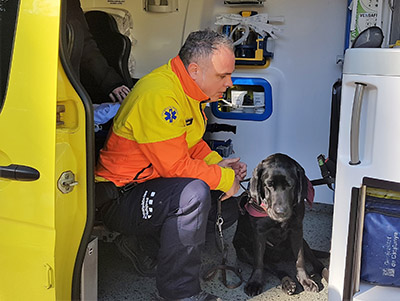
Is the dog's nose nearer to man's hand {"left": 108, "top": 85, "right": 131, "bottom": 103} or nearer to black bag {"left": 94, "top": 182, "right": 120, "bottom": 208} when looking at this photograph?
black bag {"left": 94, "top": 182, "right": 120, "bottom": 208}

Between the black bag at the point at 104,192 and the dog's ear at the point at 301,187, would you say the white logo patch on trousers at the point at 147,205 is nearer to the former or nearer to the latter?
the black bag at the point at 104,192

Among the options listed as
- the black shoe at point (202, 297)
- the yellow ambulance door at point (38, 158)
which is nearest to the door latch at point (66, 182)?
the yellow ambulance door at point (38, 158)

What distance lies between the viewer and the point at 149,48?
122 inches

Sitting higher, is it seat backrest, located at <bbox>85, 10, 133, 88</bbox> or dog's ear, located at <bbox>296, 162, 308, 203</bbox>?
seat backrest, located at <bbox>85, 10, 133, 88</bbox>

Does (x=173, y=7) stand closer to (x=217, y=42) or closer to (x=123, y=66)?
(x=123, y=66)

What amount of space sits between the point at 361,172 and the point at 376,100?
0.22 m

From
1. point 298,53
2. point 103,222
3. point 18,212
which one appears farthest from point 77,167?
point 298,53

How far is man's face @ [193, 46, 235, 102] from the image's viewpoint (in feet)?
6.66

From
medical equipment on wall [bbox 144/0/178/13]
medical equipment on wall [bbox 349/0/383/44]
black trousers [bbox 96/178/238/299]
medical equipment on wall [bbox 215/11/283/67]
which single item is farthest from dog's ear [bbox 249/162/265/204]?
medical equipment on wall [bbox 144/0/178/13]

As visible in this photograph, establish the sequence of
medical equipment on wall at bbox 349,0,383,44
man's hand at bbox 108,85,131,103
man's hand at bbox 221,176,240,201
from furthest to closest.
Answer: medical equipment on wall at bbox 349,0,383,44 → man's hand at bbox 108,85,131,103 → man's hand at bbox 221,176,240,201

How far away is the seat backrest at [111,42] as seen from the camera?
2.70 m

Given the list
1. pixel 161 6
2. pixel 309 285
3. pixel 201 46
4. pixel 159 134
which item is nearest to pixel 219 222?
pixel 309 285

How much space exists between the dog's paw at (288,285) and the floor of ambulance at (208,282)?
18 mm

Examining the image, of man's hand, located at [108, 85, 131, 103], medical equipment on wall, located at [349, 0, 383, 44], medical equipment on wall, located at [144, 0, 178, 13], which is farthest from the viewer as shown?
medical equipment on wall, located at [144, 0, 178, 13]
